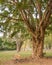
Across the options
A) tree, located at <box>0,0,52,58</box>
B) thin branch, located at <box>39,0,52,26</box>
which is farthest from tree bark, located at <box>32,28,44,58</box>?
thin branch, located at <box>39,0,52,26</box>

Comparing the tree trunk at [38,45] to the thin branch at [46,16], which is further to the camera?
the tree trunk at [38,45]

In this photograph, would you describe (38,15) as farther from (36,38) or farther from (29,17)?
(36,38)

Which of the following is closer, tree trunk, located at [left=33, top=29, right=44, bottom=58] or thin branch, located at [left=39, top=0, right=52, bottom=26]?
thin branch, located at [left=39, top=0, right=52, bottom=26]

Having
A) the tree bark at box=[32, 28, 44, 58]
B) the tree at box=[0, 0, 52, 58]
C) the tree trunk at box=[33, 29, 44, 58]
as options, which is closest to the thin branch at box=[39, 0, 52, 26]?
the tree at box=[0, 0, 52, 58]

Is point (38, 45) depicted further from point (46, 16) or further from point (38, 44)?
point (46, 16)

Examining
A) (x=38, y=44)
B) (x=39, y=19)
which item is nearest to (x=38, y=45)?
(x=38, y=44)

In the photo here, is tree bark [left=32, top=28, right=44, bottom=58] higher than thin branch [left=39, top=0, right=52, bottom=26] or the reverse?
the reverse

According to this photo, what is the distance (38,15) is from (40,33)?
163 centimetres

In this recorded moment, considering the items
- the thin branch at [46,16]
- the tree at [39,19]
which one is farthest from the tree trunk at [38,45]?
the thin branch at [46,16]

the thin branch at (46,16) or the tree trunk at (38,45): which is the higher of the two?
the thin branch at (46,16)

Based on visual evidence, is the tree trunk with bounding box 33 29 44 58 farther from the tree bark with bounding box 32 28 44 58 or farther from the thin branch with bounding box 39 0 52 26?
the thin branch with bounding box 39 0 52 26

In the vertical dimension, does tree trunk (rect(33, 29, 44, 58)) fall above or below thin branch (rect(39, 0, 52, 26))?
below

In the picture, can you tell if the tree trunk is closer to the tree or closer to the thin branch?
the tree

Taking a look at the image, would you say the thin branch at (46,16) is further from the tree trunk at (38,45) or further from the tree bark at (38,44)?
the tree trunk at (38,45)
